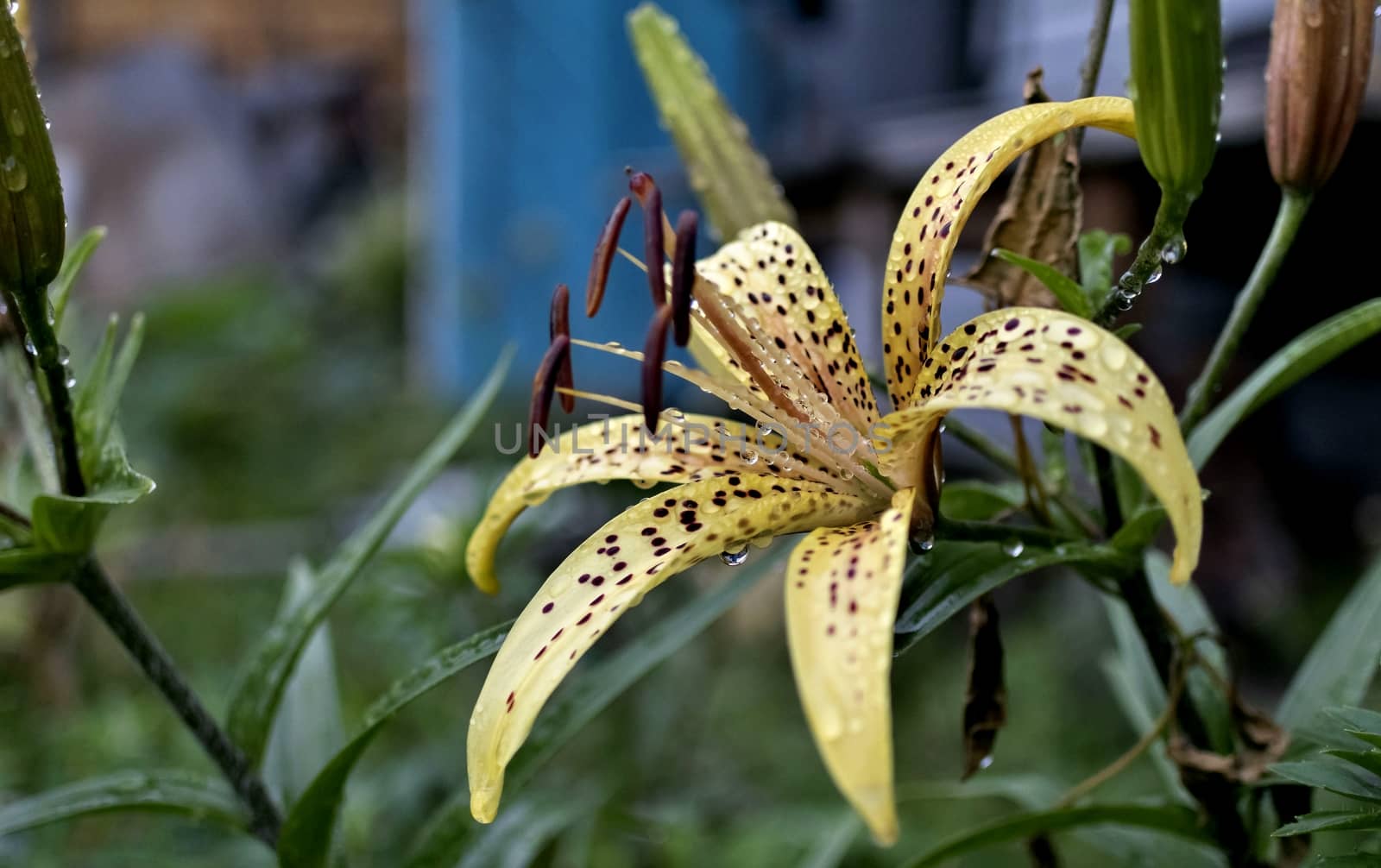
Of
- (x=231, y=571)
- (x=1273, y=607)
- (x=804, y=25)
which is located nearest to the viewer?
(x=1273, y=607)

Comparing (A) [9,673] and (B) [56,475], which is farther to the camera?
(A) [9,673]

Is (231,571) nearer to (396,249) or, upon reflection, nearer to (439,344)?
(439,344)

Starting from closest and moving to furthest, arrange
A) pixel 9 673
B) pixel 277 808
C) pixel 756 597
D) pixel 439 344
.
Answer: pixel 277 808
pixel 9 673
pixel 756 597
pixel 439 344

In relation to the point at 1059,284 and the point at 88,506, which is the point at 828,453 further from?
the point at 88,506

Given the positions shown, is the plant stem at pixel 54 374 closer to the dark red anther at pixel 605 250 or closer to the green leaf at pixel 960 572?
the dark red anther at pixel 605 250

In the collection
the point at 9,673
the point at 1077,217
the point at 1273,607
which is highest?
the point at 1077,217

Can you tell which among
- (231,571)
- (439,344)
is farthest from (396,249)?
(231,571)

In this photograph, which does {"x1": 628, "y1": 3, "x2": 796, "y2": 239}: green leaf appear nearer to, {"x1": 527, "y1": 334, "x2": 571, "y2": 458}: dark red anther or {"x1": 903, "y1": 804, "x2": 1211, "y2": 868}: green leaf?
{"x1": 527, "y1": 334, "x2": 571, "y2": 458}: dark red anther
